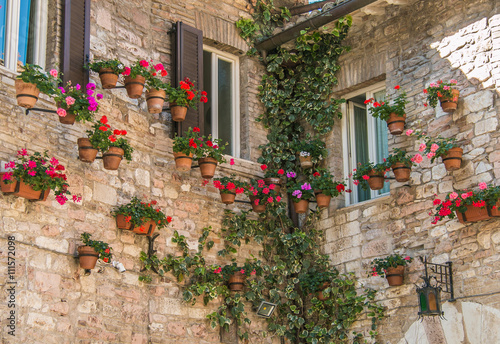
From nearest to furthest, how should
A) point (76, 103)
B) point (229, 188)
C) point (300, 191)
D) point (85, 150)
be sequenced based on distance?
1. point (76, 103)
2. point (85, 150)
3. point (229, 188)
4. point (300, 191)

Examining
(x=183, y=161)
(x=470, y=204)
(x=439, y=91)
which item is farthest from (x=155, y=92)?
(x=470, y=204)

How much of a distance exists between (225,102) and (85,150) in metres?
2.80

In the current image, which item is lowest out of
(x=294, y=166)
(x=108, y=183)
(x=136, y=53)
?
(x=108, y=183)

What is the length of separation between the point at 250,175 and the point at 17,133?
308 centimetres

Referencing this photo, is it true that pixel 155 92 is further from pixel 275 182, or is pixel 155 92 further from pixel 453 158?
pixel 453 158

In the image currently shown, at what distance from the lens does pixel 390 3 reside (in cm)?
869

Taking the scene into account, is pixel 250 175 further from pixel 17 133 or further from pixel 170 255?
pixel 17 133

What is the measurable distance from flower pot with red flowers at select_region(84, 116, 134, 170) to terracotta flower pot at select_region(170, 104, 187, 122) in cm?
95

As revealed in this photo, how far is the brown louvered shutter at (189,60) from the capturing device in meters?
8.66

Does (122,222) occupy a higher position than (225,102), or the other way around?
(225,102)

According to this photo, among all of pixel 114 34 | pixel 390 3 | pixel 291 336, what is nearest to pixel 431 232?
pixel 291 336

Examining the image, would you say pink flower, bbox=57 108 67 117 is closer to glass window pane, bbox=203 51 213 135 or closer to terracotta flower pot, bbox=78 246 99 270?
terracotta flower pot, bbox=78 246 99 270

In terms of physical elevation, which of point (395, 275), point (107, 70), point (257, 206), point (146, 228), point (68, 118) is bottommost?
point (395, 275)

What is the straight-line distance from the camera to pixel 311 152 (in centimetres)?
917
